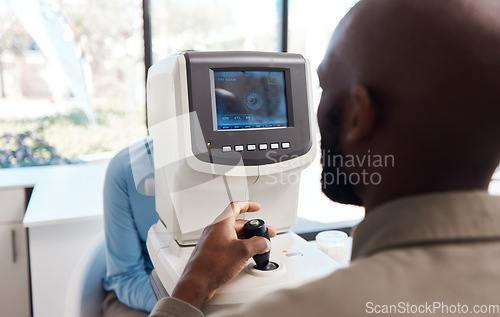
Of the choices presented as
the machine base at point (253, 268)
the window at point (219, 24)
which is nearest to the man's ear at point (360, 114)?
the machine base at point (253, 268)

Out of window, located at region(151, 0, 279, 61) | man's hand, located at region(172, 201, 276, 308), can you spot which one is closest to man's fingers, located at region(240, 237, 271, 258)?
man's hand, located at region(172, 201, 276, 308)

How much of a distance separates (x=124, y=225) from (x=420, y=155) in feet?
3.32

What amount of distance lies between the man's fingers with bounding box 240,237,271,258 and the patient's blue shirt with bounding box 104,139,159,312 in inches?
23.6

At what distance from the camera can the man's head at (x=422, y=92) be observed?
0.46 metres

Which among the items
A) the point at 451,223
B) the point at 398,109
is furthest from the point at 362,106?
the point at 451,223

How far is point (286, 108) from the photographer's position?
0.84m

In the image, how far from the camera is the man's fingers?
0.72m

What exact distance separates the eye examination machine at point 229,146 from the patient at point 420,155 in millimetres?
284

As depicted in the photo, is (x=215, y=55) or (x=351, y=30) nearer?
(x=351, y=30)

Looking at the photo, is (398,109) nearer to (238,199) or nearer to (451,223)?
(451,223)

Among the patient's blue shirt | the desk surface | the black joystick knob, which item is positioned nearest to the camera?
the black joystick knob

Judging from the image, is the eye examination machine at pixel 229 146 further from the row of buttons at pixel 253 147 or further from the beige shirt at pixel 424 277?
the beige shirt at pixel 424 277

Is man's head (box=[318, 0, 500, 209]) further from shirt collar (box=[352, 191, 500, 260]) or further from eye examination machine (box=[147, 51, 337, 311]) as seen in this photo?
eye examination machine (box=[147, 51, 337, 311])

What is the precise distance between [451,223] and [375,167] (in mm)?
109
